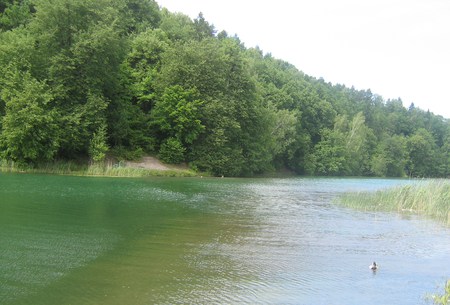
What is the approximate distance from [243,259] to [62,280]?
502 centimetres

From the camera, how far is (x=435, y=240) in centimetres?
1627

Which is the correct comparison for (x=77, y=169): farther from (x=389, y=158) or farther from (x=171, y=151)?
(x=389, y=158)

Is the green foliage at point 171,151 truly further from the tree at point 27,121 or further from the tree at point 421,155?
the tree at point 421,155

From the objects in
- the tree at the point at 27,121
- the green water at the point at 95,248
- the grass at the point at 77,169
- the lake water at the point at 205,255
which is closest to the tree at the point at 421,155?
the grass at the point at 77,169

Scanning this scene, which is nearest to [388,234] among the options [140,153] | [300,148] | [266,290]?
[266,290]

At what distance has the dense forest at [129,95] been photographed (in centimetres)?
4356

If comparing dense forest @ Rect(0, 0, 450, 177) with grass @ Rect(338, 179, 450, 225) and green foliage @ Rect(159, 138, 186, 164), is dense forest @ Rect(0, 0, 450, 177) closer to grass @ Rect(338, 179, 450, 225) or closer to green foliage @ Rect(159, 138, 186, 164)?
green foliage @ Rect(159, 138, 186, 164)

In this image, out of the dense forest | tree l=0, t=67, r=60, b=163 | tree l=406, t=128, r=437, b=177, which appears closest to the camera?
tree l=0, t=67, r=60, b=163

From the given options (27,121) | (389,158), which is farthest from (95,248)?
(389,158)

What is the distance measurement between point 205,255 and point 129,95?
152 ft

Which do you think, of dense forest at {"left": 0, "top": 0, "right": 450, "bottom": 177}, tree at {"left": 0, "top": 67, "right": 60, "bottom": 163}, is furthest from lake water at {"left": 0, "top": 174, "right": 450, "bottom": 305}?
dense forest at {"left": 0, "top": 0, "right": 450, "bottom": 177}

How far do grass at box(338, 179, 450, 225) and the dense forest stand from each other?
30.0 meters

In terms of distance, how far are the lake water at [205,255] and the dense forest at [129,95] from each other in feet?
82.7

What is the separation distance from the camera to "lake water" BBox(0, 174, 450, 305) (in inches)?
348
